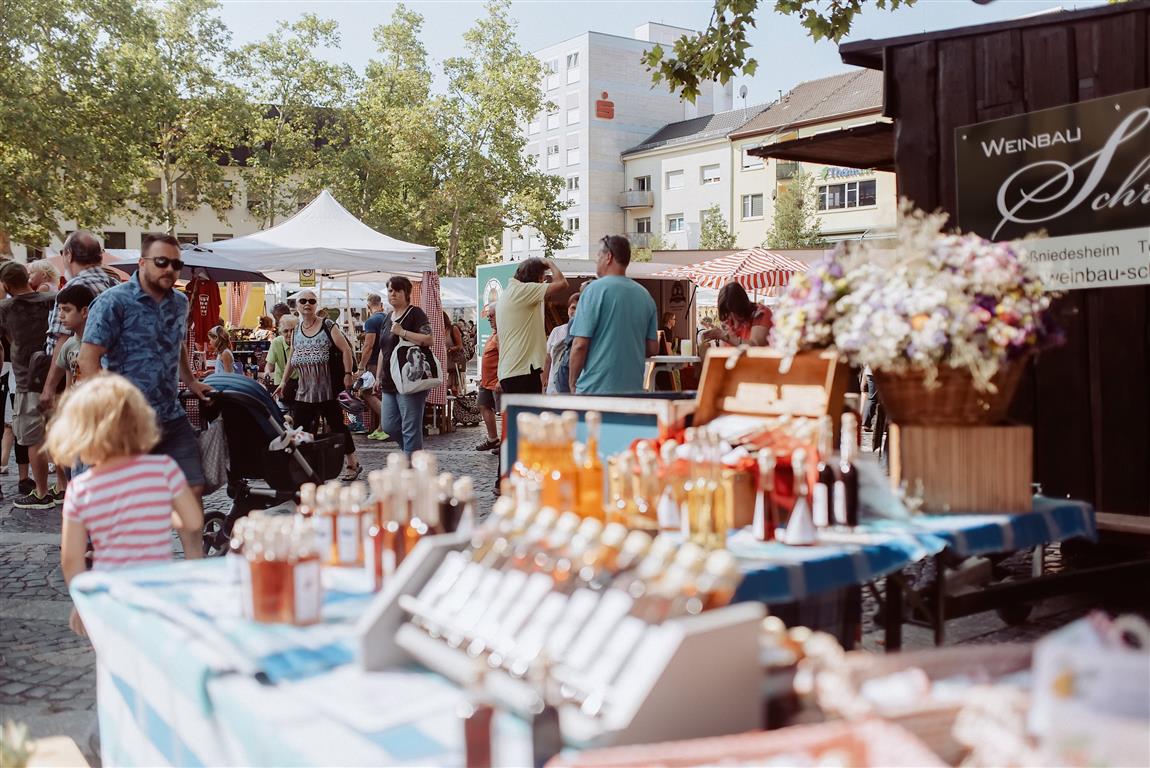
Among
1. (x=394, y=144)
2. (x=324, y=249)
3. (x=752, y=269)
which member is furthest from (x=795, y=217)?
(x=324, y=249)

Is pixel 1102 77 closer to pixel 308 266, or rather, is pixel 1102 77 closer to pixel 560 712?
pixel 560 712

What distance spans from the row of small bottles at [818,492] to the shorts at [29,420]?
21.9ft

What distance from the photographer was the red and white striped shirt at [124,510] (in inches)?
120

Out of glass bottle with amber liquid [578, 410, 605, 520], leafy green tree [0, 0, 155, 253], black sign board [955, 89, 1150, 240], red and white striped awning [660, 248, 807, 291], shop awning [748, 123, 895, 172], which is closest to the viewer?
glass bottle with amber liquid [578, 410, 605, 520]

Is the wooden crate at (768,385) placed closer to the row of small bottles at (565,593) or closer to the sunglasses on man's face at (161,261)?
the row of small bottles at (565,593)

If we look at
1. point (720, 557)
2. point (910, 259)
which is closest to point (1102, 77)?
point (910, 259)

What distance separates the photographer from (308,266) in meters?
11.3

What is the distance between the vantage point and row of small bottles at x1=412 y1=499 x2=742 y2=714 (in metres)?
1.64

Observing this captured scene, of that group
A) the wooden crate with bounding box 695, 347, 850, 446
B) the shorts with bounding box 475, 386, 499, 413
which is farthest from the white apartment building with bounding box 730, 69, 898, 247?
the wooden crate with bounding box 695, 347, 850, 446

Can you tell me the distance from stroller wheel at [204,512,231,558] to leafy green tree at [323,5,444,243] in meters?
32.7

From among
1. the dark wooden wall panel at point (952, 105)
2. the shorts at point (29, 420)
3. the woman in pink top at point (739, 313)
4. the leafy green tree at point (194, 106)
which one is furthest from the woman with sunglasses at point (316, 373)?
the leafy green tree at point (194, 106)

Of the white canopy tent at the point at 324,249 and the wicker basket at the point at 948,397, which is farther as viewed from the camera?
the white canopy tent at the point at 324,249

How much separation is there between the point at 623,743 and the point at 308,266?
10463 millimetres

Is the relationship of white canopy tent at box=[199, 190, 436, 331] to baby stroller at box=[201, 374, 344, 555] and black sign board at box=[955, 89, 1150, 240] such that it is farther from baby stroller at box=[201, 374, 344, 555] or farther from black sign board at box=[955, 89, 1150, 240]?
black sign board at box=[955, 89, 1150, 240]
